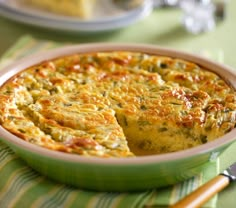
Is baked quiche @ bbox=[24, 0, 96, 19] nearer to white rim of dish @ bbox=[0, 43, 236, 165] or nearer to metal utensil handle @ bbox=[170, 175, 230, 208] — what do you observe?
white rim of dish @ bbox=[0, 43, 236, 165]

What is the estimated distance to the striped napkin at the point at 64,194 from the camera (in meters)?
1.77

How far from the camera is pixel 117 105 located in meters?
2.07

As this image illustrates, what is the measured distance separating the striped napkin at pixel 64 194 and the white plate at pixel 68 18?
4.08ft

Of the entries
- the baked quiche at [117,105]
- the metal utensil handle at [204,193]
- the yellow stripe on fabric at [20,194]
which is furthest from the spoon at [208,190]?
the yellow stripe on fabric at [20,194]

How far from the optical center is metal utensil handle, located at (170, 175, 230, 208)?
1.69 meters

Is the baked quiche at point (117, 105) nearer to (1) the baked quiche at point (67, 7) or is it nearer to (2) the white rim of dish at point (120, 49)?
(2) the white rim of dish at point (120, 49)

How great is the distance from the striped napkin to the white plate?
1242 mm

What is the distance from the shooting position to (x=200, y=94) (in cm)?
212

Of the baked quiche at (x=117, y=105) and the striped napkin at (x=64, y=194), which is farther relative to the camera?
the baked quiche at (x=117, y=105)

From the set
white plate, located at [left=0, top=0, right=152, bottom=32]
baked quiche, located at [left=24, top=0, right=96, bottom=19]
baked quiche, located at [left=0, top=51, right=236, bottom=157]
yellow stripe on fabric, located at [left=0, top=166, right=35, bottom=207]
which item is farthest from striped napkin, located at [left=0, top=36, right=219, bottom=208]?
baked quiche, located at [left=24, top=0, right=96, bottom=19]

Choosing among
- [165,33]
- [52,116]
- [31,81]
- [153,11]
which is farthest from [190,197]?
[153,11]

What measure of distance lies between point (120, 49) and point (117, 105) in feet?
1.35

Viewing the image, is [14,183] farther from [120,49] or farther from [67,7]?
[67,7]

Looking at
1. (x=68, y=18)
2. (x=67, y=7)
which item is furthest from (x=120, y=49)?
(x=67, y=7)
